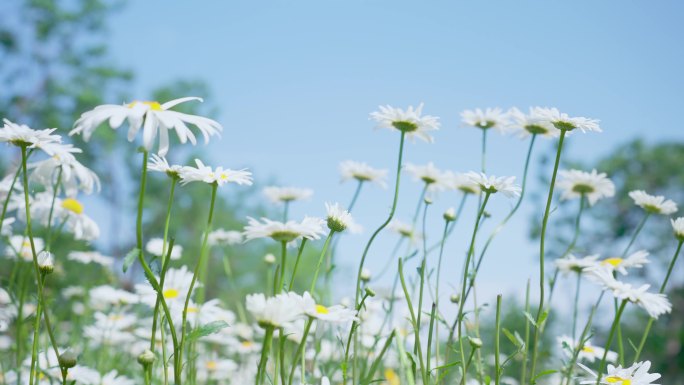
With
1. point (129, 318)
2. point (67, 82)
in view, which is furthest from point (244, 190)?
point (129, 318)

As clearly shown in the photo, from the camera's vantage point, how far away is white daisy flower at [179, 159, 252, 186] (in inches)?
58.0

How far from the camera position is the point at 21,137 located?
1607 millimetres

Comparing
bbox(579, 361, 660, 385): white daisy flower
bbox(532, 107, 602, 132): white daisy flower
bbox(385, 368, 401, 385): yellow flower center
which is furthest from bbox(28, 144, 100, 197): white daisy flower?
bbox(385, 368, 401, 385): yellow flower center

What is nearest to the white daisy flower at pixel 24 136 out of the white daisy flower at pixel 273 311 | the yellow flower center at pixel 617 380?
the white daisy flower at pixel 273 311

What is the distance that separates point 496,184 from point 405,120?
1.33 feet

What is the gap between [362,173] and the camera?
8.52 feet

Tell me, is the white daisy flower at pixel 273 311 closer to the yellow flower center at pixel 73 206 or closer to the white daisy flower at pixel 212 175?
the white daisy flower at pixel 212 175

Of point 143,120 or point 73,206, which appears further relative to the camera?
point 73,206

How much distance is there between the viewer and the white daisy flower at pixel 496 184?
6.06 ft

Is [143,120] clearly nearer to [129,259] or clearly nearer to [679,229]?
[129,259]

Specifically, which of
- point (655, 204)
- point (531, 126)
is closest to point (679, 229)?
point (655, 204)

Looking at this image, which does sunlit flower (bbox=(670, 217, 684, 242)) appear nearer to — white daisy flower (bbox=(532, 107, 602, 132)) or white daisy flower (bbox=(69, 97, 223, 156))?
white daisy flower (bbox=(532, 107, 602, 132))

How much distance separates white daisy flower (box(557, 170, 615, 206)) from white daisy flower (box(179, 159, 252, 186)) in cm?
165

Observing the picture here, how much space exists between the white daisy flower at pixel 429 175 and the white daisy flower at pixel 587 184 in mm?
549
